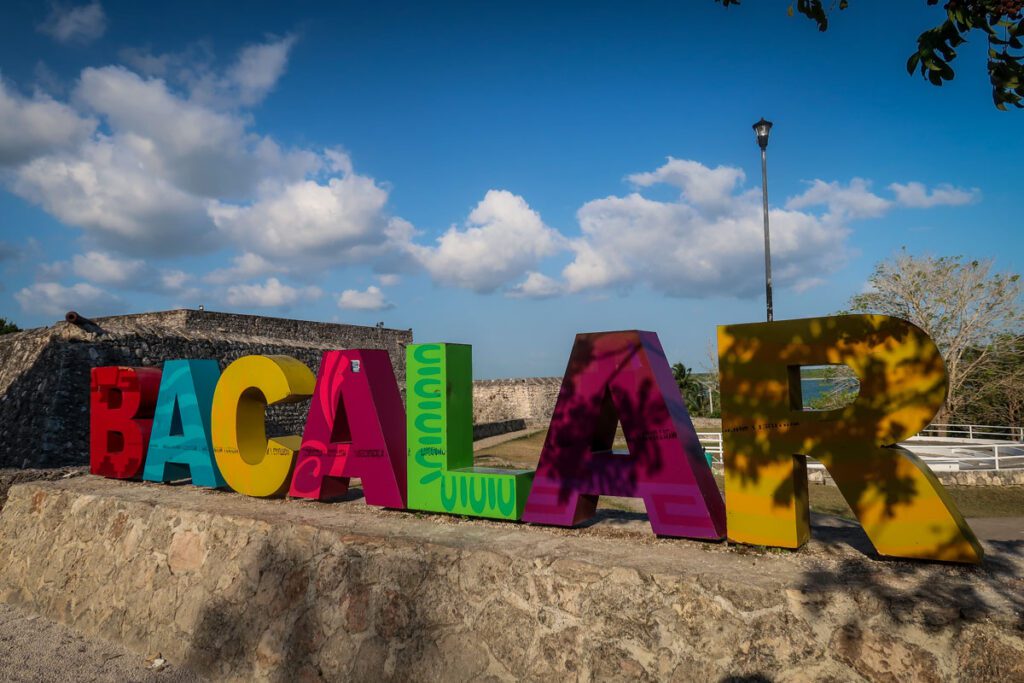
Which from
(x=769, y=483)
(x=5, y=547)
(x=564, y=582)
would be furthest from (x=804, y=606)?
(x=5, y=547)

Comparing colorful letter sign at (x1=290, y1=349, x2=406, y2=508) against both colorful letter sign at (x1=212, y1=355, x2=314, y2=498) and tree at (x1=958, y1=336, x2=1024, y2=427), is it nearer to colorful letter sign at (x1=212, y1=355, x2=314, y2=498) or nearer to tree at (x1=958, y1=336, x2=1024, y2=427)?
colorful letter sign at (x1=212, y1=355, x2=314, y2=498)

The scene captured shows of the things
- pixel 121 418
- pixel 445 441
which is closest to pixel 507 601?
pixel 445 441

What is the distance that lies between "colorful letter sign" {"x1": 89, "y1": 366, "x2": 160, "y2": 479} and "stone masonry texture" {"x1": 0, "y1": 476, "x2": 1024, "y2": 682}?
1559 mm

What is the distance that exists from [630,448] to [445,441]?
6.42ft

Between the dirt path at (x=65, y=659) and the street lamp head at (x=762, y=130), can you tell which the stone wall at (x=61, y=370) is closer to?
the dirt path at (x=65, y=659)

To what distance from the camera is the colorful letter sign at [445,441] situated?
626cm

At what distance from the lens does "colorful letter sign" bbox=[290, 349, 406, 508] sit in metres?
6.85

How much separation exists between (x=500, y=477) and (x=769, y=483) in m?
2.44

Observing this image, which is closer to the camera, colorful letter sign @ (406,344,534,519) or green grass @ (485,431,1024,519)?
colorful letter sign @ (406,344,534,519)

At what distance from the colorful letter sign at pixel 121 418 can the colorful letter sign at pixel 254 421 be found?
1788 millimetres

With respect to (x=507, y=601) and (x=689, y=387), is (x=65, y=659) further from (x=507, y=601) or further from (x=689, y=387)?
(x=689, y=387)

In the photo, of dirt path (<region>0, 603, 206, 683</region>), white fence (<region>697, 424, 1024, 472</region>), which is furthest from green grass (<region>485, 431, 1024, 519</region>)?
dirt path (<region>0, 603, 206, 683</region>)

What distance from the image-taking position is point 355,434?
23.1 feet

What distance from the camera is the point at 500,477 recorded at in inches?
241
